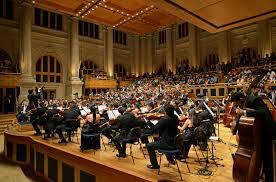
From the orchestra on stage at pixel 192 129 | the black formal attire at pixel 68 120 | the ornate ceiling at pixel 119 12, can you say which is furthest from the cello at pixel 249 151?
the ornate ceiling at pixel 119 12

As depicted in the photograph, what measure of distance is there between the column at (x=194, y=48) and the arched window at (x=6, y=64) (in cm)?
1406

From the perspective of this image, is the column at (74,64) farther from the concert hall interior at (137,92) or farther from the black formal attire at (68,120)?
the black formal attire at (68,120)

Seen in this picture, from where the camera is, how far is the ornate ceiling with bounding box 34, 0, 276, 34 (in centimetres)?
366

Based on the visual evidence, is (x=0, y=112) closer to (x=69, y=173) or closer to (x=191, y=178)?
(x=69, y=173)

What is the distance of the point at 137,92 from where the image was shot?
50.5 feet

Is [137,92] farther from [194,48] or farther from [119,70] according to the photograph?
[119,70]

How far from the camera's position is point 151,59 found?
23516mm

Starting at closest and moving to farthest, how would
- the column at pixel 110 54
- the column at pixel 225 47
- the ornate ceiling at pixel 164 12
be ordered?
the ornate ceiling at pixel 164 12, the column at pixel 225 47, the column at pixel 110 54

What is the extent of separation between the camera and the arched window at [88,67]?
19750 mm

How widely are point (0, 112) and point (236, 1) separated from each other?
50.5 ft

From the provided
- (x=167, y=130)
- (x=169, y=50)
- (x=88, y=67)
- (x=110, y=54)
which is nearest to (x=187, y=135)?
(x=167, y=130)

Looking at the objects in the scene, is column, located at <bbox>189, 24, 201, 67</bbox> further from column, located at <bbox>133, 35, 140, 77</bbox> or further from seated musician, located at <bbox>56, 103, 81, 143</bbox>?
seated musician, located at <bbox>56, 103, 81, 143</bbox>

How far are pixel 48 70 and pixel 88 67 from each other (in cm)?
373

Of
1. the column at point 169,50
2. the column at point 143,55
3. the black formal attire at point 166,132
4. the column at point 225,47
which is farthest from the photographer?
the column at point 143,55
